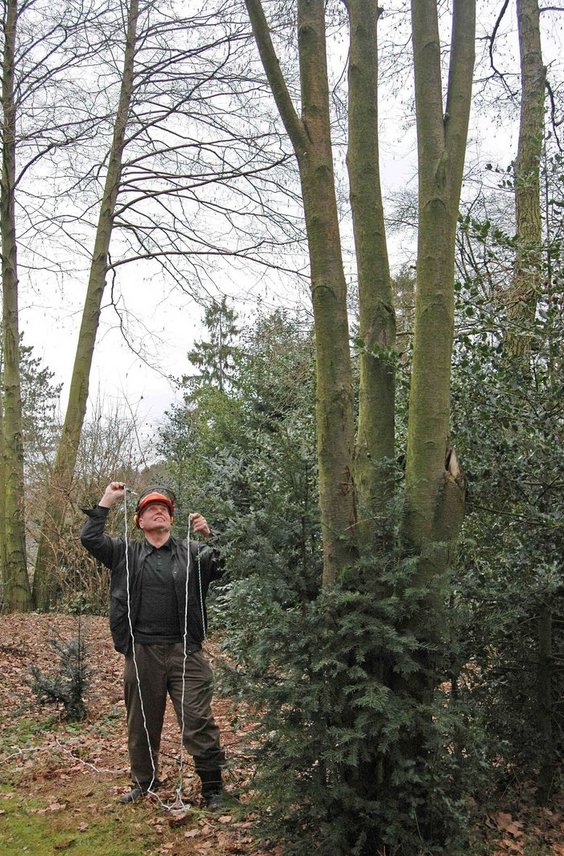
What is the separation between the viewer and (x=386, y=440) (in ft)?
12.4

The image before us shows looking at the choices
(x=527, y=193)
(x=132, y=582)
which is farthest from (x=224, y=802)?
(x=527, y=193)

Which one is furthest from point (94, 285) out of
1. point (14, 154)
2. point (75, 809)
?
point (75, 809)

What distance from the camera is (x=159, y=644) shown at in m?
4.27

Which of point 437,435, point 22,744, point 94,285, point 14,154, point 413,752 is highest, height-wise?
point 14,154

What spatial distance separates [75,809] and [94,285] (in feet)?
33.9

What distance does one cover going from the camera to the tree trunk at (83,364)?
40.0 feet

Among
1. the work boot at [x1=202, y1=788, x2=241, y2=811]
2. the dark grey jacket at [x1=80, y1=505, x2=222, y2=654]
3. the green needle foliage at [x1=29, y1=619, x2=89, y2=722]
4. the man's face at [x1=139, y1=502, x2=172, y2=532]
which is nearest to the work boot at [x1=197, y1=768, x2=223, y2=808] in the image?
the work boot at [x1=202, y1=788, x2=241, y2=811]

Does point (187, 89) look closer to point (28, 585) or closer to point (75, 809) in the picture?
point (28, 585)

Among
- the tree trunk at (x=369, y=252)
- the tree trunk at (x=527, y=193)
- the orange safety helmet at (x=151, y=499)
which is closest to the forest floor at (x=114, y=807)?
the orange safety helmet at (x=151, y=499)

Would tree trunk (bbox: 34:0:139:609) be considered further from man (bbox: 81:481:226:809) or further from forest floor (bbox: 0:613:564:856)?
man (bbox: 81:481:226:809)

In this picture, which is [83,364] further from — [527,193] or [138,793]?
[138,793]

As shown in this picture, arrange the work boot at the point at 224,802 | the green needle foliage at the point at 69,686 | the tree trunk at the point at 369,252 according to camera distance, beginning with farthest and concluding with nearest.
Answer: the green needle foliage at the point at 69,686 < the tree trunk at the point at 369,252 < the work boot at the point at 224,802

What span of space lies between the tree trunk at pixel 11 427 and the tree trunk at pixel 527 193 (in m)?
8.31

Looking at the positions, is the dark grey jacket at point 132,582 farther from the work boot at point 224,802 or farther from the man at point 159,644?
the work boot at point 224,802
